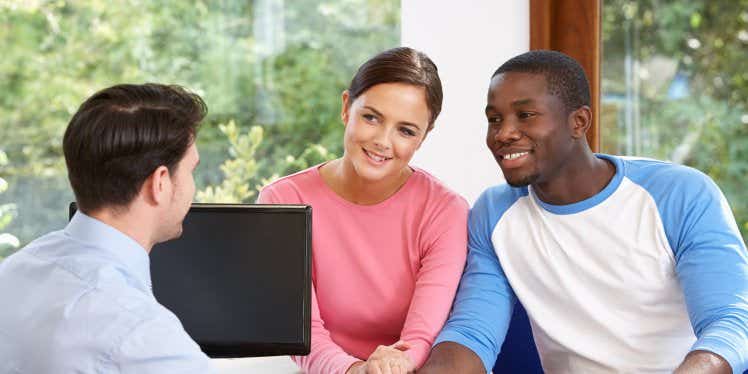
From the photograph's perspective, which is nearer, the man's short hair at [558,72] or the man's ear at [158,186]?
the man's ear at [158,186]

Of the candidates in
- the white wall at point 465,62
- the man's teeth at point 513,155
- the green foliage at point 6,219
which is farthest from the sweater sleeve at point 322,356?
the green foliage at point 6,219

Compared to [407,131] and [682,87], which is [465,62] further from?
[407,131]

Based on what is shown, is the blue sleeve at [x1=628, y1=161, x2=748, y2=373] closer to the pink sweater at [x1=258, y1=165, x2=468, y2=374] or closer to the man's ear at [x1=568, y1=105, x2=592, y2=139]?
the man's ear at [x1=568, y1=105, x2=592, y2=139]

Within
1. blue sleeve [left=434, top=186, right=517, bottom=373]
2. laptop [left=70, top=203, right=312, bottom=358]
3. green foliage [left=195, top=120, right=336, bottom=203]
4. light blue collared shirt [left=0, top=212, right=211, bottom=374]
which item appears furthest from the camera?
green foliage [left=195, top=120, right=336, bottom=203]

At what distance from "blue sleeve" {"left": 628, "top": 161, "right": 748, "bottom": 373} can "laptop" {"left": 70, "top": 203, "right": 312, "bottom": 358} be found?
2.33 ft

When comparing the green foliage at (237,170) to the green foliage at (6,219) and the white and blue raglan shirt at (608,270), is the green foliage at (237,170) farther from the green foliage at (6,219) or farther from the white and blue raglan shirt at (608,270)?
the white and blue raglan shirt at (608,270)

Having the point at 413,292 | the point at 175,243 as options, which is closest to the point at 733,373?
the point at 413,292

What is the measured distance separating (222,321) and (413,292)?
40 cm

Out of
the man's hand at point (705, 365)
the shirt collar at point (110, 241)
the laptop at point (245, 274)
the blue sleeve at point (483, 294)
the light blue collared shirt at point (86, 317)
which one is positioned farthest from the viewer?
the blue sleeve at point (483, 294)

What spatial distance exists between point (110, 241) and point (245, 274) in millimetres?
530

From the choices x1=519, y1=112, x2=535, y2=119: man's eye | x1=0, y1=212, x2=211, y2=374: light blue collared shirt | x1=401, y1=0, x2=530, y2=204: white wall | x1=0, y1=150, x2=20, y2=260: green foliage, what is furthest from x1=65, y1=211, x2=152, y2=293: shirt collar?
x1=0, y1=150, x2=20, y2=260: green foliage

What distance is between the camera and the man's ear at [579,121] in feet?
6.18

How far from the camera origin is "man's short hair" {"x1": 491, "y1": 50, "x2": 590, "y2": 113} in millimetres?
1860

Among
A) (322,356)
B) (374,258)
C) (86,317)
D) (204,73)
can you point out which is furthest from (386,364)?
(204,73)
